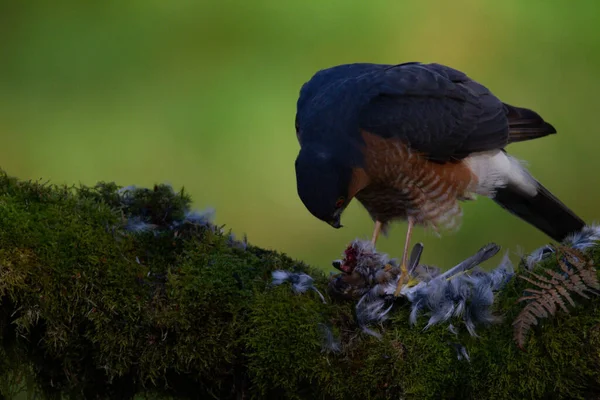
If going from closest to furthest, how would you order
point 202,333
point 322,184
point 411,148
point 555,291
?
1. point 555,291
2. point 202,333
3. point 322,184
4. point 411,148

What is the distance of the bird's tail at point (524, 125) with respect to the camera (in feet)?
16.0

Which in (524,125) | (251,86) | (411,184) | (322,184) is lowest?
(322,184)

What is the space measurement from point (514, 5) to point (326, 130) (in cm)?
423

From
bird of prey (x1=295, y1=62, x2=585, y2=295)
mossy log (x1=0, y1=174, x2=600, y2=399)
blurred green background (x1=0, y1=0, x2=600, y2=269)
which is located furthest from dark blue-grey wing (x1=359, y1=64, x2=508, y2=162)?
blurred green background (x1=0, y1=0, x2=600, y2=269)

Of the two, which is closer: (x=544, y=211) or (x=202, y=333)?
(x=202, y=333)

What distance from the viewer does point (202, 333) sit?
2.92 metres

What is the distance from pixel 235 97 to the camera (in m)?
7.24

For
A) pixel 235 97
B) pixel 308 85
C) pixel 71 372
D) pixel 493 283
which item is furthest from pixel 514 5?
pixel 71 372

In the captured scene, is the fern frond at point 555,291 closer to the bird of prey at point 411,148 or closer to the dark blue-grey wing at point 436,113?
the bird of prey at point 411,148

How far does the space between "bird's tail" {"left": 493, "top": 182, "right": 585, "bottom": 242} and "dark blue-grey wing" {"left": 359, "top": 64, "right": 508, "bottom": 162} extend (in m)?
0.37

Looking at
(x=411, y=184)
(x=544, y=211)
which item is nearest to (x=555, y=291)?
(x=411, y=184)

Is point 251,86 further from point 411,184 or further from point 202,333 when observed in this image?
point 202,333

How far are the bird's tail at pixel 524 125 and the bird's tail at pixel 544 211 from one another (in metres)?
0.30

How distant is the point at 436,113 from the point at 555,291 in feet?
Answer: 6.63
